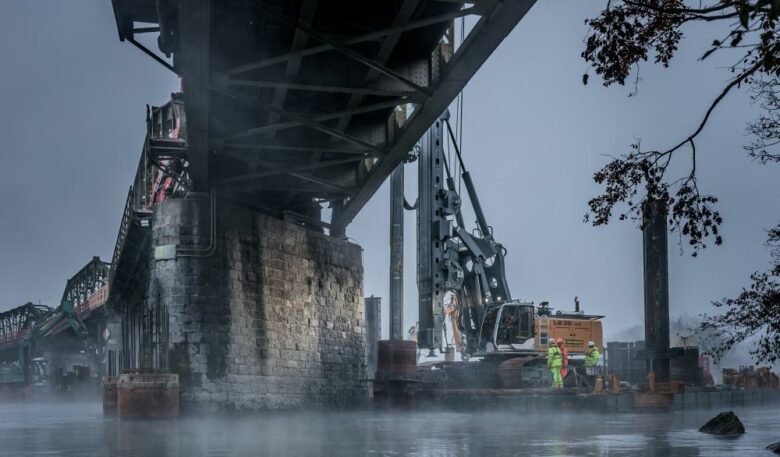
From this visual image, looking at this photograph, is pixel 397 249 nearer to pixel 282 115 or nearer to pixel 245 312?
pixel 245 312

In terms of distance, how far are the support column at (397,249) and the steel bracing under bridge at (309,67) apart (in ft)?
39.8

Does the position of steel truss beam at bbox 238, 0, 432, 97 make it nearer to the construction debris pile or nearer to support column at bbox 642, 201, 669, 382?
support column at bbox 642, 201, 669, 382

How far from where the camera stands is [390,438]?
17.2m

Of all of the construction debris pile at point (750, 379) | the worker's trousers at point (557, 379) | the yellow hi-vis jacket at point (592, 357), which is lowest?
the construction debris pile at point (750, 379)

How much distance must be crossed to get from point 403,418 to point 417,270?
6.10 meters

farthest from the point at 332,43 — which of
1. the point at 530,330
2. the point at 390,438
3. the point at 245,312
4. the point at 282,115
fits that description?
the point at 530,330

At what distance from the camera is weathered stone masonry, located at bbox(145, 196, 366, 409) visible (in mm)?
26984

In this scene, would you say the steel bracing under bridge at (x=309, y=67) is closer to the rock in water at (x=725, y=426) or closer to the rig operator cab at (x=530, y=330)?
the rig operator cab at (x=530, y=330)

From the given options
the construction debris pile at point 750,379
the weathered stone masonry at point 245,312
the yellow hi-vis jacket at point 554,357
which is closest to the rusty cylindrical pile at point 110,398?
the weathered stone masonry at point 245,312

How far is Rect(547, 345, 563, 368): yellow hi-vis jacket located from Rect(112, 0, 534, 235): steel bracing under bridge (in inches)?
276

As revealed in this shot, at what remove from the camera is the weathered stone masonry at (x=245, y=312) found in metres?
27.0

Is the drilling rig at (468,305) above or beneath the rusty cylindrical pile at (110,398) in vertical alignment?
above

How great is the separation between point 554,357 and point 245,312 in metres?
8.89

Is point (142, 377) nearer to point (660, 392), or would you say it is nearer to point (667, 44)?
point (660, 392)
